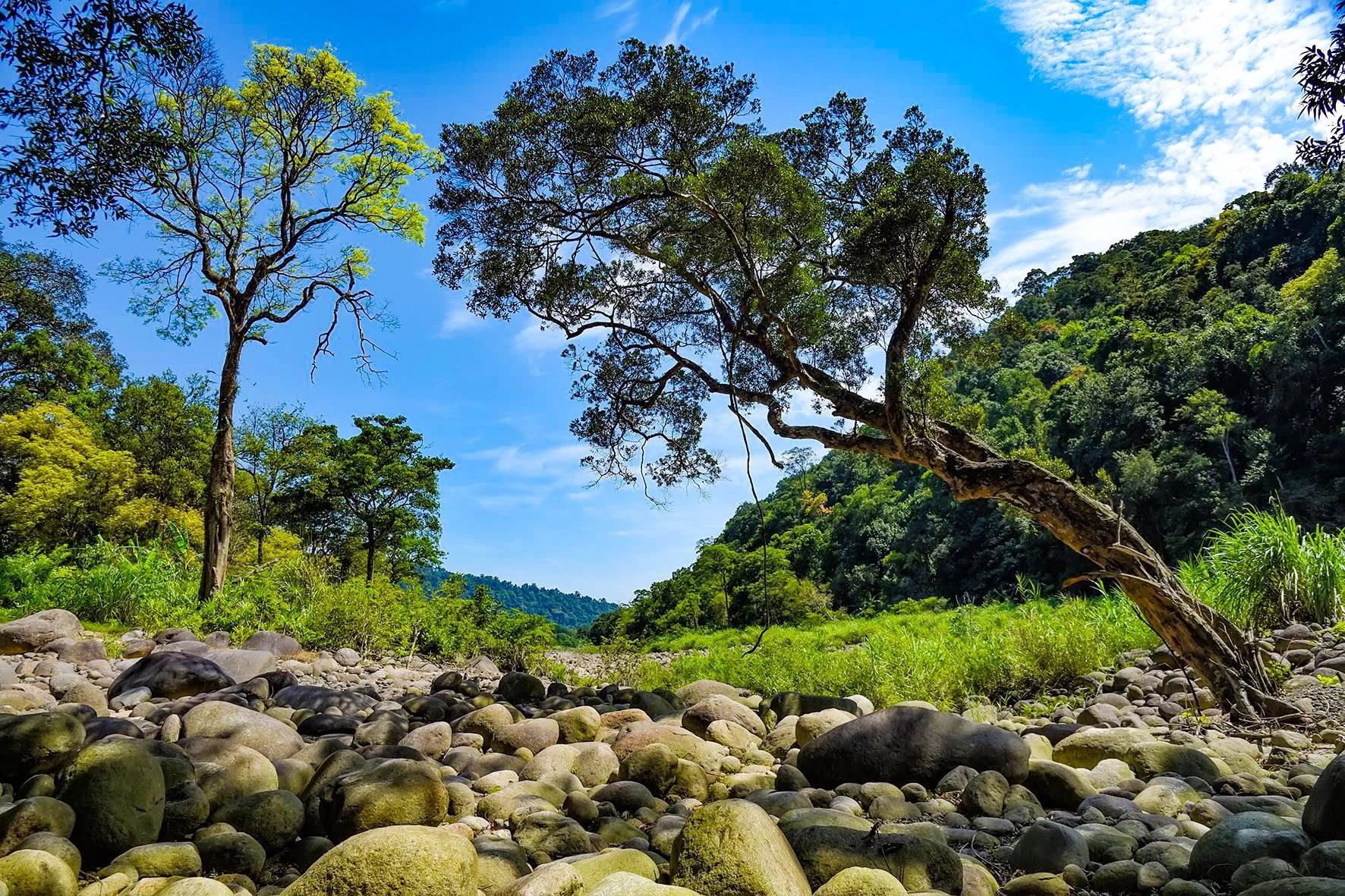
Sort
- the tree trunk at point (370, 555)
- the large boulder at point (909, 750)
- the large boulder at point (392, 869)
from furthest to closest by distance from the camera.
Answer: the tree trunk at point (370, 555), the large boulder at point (909, 750), the large boulder at point (392, 869)

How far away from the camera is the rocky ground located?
2.46m

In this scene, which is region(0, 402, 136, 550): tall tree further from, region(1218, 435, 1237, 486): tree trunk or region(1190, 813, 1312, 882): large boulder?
region(1218, 435, 1237, 486): tree trunk

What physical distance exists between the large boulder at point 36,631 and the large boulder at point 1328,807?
10630mm

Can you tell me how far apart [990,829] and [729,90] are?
6.68 m

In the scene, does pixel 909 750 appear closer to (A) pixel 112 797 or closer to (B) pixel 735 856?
(B) pixel 735 856

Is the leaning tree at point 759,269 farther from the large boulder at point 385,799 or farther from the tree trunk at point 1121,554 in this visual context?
the large boulder at point 385,799

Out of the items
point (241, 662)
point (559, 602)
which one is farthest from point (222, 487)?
point (559, 602)

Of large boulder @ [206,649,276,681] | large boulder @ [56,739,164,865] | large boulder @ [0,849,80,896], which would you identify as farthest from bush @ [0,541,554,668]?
large boulder @ [0,849,80,896]

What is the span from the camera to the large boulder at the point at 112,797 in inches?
120

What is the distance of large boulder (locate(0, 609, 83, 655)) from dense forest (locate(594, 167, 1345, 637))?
54.6 ft

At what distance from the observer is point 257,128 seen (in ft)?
43.9

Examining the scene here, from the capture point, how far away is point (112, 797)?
3119 mm

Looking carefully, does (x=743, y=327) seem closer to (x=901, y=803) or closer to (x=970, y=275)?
(x=970, y=275)

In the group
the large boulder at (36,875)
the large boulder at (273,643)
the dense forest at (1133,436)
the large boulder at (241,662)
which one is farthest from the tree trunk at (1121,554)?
the dense forest at (1133,436)
